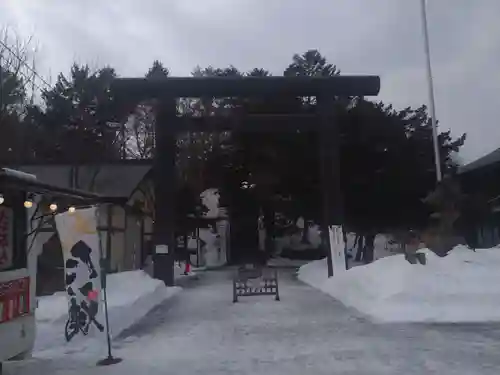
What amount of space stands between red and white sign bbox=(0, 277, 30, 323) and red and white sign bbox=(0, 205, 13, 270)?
0.94ft

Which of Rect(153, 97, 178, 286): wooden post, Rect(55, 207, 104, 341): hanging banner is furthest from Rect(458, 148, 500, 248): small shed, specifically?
Rect(55, 207, 104, 341): hanging banner

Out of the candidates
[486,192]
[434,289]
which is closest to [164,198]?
[434,289]

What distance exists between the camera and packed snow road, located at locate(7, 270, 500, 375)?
9070 mm

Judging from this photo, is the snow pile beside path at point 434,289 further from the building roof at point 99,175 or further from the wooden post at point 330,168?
the building roof at point 99,175

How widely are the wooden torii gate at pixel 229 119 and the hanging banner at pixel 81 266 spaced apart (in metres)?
14.4

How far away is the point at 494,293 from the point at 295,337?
20.4ft

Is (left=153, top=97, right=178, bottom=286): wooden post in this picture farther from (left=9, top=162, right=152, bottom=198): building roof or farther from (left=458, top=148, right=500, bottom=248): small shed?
(left=458, top=148, right=500, bottom=248): small shed

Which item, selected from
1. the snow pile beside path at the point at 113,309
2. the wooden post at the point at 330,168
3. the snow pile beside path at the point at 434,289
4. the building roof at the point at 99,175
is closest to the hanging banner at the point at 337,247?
the wooden post at the point at 330,168

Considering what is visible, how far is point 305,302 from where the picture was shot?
62.7 feet

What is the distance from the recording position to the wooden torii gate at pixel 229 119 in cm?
2486

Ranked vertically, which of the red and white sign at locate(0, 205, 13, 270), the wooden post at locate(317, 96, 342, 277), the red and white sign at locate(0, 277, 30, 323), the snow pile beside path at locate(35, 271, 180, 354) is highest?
the wooden post at locate(317, 96, 342, 277)

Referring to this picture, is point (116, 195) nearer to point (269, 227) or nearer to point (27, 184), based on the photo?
point (269, 227)

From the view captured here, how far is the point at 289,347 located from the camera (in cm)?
1086

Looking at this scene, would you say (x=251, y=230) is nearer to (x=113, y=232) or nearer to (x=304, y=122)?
(x=113, y=232)
